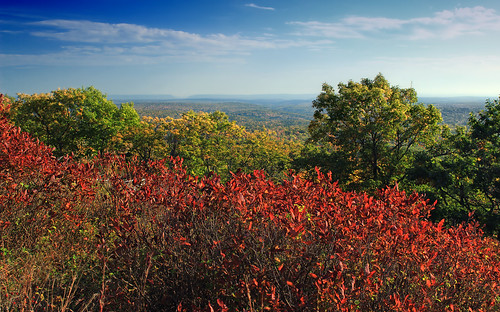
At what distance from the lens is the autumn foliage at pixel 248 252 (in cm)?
283

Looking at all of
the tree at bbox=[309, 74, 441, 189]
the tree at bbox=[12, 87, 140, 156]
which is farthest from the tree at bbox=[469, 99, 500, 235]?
the tree at bbox=[12, 87, 140, 156]

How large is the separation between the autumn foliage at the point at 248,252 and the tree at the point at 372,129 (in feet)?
45.1

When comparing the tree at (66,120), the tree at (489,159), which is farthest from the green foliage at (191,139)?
the tree at (489,159)

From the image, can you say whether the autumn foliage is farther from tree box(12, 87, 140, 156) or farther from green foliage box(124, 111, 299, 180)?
tree box(12, 87, 140, 156)

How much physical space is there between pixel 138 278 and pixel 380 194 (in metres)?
3.71

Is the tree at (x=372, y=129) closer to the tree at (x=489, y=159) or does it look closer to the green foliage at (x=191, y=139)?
the tree at (x=489, y=159)

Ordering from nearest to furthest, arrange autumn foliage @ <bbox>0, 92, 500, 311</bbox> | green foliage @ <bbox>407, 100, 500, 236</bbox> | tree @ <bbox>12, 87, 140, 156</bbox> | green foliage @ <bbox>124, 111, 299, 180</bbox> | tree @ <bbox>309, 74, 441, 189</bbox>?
1. autumn foliage @ <bbox>0, 92, 500, 311</bbox>
2. green foliage @ <bbox>407, 100, 500, 236</bbox>
3. tree @ <bbox>309, 74, 441, 189</bbox>
4. tree @ <bbox>12, 87, 140, 156</bbox>
5. green foliage @ <bbox>124, 111, 299, 180</bbox>

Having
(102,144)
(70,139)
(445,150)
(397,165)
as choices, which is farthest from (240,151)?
(445,150)

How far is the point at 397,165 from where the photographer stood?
57.6ft

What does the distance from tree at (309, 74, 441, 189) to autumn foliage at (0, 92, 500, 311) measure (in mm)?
13760

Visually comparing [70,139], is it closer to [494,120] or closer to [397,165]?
[397,165]

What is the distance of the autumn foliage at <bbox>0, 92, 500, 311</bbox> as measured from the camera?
111 inches

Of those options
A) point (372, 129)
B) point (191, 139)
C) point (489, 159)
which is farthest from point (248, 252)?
point (191, 139)

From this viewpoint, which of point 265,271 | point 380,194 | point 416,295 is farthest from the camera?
point 380,194
